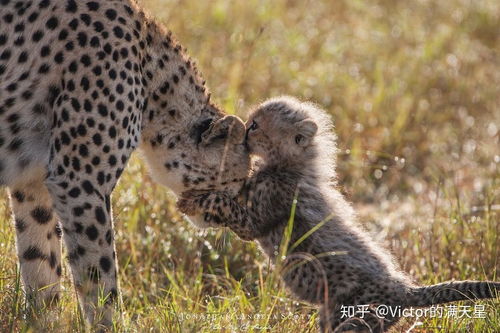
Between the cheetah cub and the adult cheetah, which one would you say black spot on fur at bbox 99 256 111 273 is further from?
the cheetah cub

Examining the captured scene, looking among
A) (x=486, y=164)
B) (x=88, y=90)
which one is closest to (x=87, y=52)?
(x=88, y=90)

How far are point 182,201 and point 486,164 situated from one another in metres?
3.40

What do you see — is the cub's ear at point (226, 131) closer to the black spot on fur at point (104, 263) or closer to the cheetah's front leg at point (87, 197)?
the cheetah's front leg at point (87, 197)

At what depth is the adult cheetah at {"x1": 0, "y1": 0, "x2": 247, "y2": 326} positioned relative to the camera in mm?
4453

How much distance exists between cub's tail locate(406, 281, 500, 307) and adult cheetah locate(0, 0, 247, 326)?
3.82 feet

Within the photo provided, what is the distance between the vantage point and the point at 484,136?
27.0 feet

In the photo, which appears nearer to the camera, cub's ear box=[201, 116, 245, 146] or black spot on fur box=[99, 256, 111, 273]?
black spot on fur box=[99, 256, 111, 273]

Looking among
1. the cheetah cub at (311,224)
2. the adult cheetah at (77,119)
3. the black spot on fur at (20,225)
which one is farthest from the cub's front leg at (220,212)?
the black spot on fur at (20,225)

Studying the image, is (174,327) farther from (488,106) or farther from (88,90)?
(488,106)

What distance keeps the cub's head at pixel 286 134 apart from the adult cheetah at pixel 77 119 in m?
0.23

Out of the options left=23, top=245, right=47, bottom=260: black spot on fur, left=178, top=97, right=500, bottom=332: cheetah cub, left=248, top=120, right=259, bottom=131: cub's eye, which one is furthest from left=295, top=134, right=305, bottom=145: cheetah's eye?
left=23, top=245, right=47, bottom=260: black spot on fur

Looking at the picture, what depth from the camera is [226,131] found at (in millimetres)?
5102

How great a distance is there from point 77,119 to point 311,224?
1.14 meters

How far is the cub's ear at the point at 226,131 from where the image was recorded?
5062 millimetres
